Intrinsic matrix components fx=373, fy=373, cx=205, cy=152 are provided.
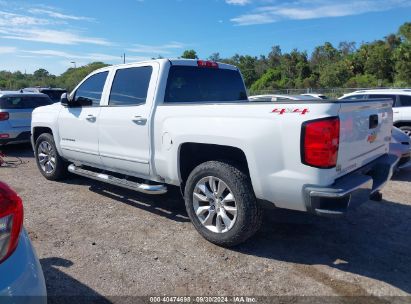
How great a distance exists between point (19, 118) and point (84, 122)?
477 centimetres

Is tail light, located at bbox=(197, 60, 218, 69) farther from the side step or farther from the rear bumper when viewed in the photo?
the rear bumper

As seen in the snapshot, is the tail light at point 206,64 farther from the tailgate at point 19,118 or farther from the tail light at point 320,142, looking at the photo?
the tailgate at point 19,118

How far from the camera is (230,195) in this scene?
3762 mm

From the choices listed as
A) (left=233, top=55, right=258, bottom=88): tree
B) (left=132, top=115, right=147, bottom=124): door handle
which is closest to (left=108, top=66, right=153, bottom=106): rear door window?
(left=132, top=115, right=147, bottom=124): door handle

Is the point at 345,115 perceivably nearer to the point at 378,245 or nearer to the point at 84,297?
the point at 378,245

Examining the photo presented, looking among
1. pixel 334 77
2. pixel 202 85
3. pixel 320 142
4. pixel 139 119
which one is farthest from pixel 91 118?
pixel 334 77

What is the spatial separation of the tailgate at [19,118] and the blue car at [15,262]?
8.00 meters

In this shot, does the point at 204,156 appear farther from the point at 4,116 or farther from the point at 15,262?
the point at 4,116

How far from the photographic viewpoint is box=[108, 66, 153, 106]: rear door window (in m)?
4.65

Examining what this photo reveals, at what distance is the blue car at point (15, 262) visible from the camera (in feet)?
5.88

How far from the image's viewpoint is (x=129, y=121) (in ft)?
15.2

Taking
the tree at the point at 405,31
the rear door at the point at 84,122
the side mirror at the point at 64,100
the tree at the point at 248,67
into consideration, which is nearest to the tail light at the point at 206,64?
the rear door at the point at 84,122

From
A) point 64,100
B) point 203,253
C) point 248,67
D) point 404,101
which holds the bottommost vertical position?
point 203,253

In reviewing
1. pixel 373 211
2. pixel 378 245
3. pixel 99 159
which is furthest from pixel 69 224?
pixel 373 211
